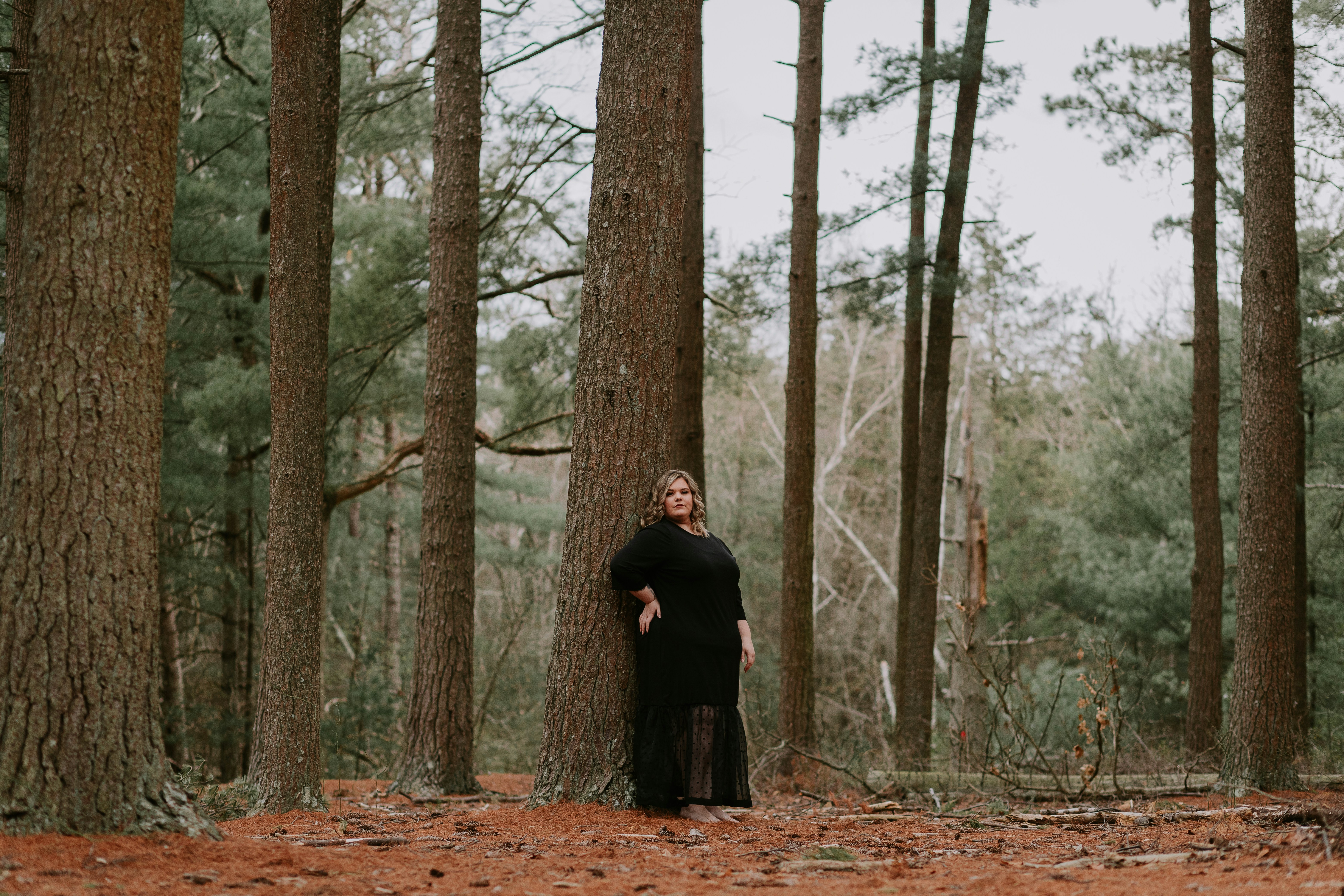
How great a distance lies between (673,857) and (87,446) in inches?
110

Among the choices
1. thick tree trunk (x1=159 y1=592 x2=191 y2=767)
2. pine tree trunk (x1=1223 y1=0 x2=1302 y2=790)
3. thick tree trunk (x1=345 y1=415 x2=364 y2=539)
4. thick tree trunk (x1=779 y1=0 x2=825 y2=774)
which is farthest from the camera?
thick tree trunk (x1=345 y1=415 x2=364 y2=539)

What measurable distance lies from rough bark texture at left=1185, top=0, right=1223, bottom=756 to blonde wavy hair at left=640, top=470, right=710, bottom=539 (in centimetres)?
773

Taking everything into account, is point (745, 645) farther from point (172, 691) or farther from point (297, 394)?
point (172, 691)

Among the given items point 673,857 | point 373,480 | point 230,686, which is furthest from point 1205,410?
point 230,686

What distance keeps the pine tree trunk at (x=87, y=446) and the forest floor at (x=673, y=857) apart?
245mm

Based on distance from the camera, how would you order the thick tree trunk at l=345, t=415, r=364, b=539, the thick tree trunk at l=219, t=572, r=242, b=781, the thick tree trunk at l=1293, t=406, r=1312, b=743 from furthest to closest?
the thick tree trunk at l=345, t=415, r=364, b=539, the thick tree trunk at l=219, t=572, r=242, b=781, the thick tree trunk at l=1293, t=406, r=1312, b=743

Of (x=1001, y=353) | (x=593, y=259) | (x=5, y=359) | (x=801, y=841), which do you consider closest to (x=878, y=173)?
(x=593, y=259)

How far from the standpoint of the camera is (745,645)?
19.0 ft

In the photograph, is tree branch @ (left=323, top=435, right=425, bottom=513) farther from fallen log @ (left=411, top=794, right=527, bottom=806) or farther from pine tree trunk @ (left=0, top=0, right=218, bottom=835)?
pine tree trunk @ (left=0, top=0, right=218, bottom=835)

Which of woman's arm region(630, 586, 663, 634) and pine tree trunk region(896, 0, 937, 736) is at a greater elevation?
pine tree trunk region(896, 0, 937, 736)

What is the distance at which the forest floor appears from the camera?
130 inches

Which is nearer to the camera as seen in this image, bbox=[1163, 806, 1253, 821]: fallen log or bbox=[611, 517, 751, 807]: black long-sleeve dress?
bbox=[611, 517, 751, 807]: black long-sleeve dress

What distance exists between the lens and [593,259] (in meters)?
5.78

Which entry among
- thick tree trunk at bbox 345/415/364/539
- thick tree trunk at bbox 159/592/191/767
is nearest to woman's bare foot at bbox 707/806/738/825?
thick tree trunk at bbox 159/592/191/767
